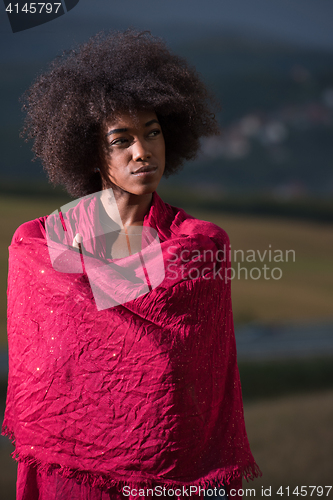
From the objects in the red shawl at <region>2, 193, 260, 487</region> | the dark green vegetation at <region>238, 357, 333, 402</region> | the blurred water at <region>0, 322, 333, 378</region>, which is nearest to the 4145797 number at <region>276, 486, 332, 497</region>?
the dark green vegetation at <region>238, 357, 333, 402</region>

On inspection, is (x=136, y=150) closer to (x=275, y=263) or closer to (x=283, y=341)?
(x=283, y=341)

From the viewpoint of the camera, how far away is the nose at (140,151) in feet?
4.21

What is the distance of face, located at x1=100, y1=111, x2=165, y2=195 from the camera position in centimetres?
130

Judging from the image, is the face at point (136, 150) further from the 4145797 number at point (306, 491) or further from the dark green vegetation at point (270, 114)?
the dark green vegetation at point (270, 114)

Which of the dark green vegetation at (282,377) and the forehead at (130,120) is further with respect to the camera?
the dark green vegetation at (282,377)

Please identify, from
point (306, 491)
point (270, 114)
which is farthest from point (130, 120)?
point (270, 114)

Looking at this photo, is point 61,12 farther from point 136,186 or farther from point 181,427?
point 181,427

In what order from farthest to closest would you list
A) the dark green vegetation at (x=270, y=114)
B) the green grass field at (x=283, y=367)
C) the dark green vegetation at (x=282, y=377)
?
the dark green vegetation at (x=270, y=114), the dark green vegetation at (x=282, y=377), the green grass field at (x=283, y=367)

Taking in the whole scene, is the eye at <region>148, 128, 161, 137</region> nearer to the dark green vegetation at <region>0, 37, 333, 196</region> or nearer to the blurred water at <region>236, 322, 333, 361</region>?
the blurred water at <region>236, 322, 333, 361</region>

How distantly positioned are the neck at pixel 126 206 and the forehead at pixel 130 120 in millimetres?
189

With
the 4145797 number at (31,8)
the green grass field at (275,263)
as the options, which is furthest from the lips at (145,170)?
the green grass field at (275,263)

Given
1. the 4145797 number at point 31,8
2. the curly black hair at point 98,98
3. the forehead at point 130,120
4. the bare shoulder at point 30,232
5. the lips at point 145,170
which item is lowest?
the bare shoulder at point 30,232

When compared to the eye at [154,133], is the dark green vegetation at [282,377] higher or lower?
lower

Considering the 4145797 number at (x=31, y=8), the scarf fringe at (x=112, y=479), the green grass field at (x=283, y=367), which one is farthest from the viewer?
the green grass field at (x=283, y=367)
